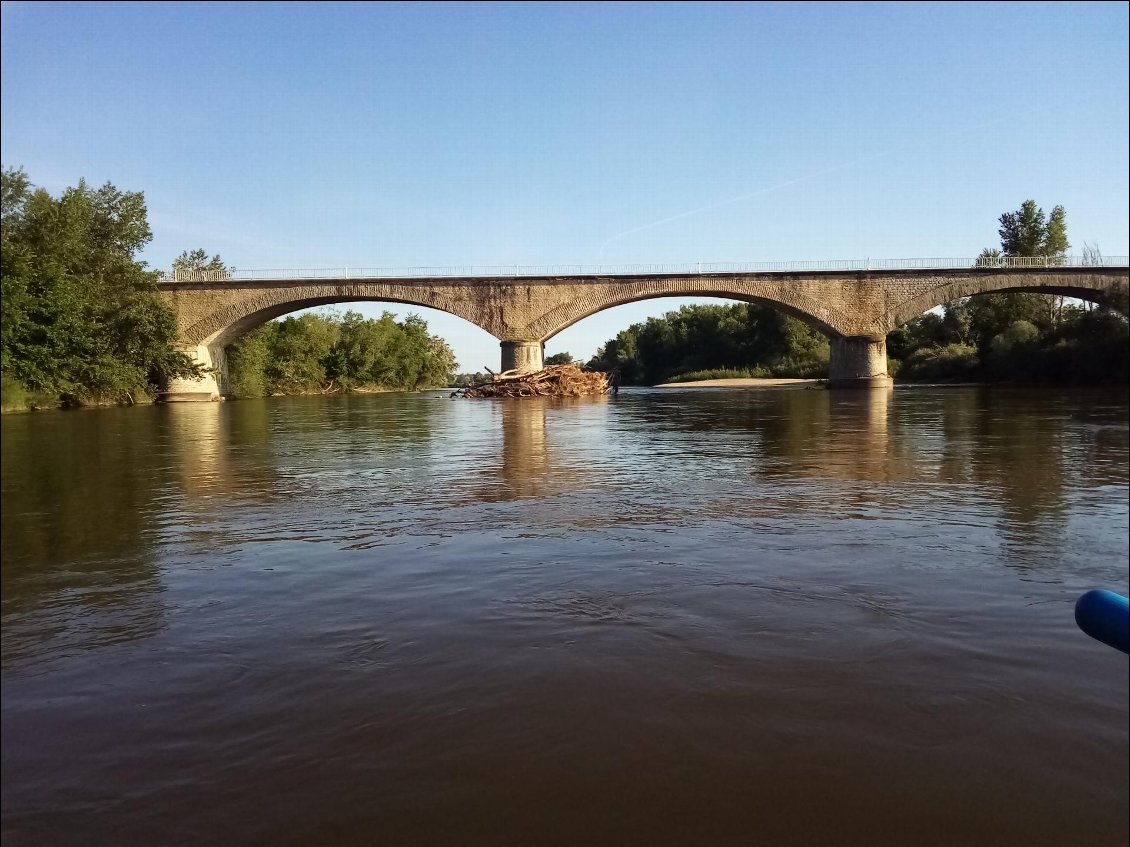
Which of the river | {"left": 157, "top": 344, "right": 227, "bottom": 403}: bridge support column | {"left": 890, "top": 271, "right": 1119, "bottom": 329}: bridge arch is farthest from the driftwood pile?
the river

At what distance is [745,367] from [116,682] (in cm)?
6612

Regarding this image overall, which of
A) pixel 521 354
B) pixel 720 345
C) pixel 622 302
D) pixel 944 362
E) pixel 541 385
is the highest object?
pixel 622 302

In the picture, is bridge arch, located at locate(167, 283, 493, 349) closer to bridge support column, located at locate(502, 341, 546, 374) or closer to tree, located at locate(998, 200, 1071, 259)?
bridge support column, located at locate(502, 341, 546, 374)

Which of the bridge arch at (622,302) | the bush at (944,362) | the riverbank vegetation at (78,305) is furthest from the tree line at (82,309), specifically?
the bush at (944,362)

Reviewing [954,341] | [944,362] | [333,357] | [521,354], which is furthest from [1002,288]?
[333,357]

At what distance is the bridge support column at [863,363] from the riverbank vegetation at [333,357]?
1259 inches

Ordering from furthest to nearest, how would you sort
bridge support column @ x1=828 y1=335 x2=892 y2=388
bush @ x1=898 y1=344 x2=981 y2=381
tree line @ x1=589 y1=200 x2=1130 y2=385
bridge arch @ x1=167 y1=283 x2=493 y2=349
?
bush @ x1=898 y1=344 x2=981 y2=381 < bridge support column @ x1=828 y1=335 x2=892 y2=388 < bridge arch @ x1=167 y1=283 x2=493 y2=349 < tree line @ x1=589 y1=200 x2=1130 y2=385

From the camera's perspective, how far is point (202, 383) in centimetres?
3778

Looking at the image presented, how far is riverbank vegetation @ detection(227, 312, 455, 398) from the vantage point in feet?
157

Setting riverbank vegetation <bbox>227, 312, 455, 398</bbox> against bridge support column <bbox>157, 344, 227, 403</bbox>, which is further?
riverbank vegetation <bbox>227, 312, 455, 398</bbox>

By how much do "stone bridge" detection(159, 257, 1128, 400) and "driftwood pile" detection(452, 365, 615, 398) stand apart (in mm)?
3178

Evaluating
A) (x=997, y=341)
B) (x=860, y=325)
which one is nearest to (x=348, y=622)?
(x=997, y=341)

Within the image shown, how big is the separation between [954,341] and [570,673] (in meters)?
51.3

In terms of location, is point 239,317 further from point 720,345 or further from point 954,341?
point 720,345
